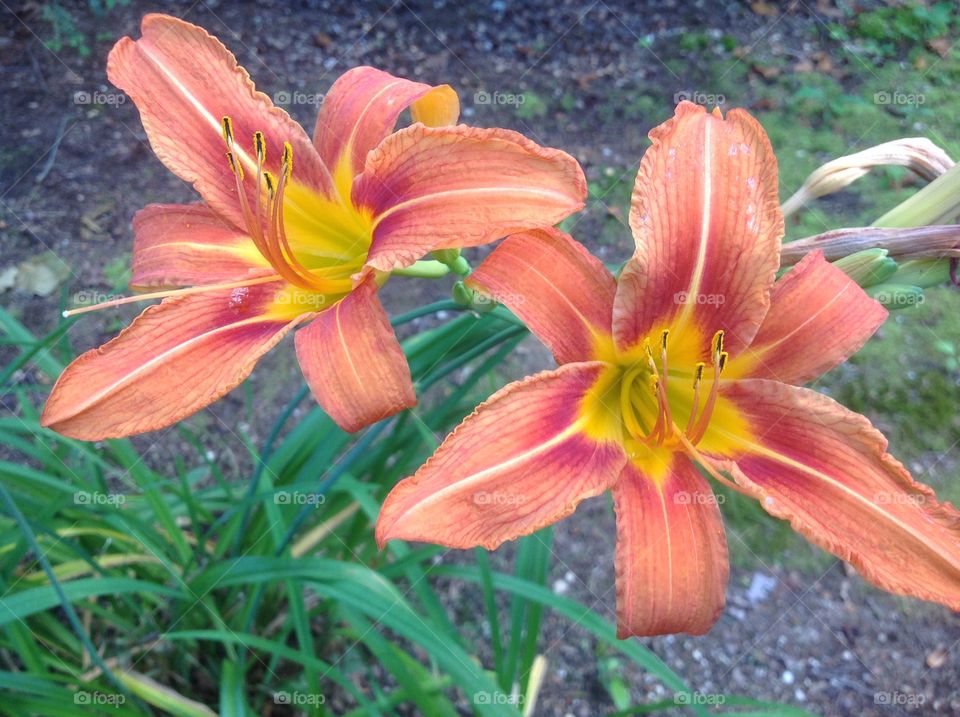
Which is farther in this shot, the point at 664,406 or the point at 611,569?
the point at 611,569

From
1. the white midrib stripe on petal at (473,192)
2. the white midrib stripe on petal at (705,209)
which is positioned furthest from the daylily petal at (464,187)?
the white midrib stripe on petal at (705,209)

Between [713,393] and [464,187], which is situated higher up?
[464,187]

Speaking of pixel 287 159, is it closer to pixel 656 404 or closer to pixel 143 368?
pixel 143 368

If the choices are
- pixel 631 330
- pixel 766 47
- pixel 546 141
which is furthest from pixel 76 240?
pixel 766 47

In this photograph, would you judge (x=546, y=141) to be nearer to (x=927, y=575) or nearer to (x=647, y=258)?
(x=647, y=258)

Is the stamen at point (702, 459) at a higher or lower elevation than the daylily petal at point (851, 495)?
higher

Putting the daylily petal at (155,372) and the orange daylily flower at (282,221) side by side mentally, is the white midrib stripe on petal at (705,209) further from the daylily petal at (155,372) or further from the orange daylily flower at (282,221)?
the daylily petal at (155,372)

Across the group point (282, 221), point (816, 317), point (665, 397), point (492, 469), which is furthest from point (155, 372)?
point (816, 317)
